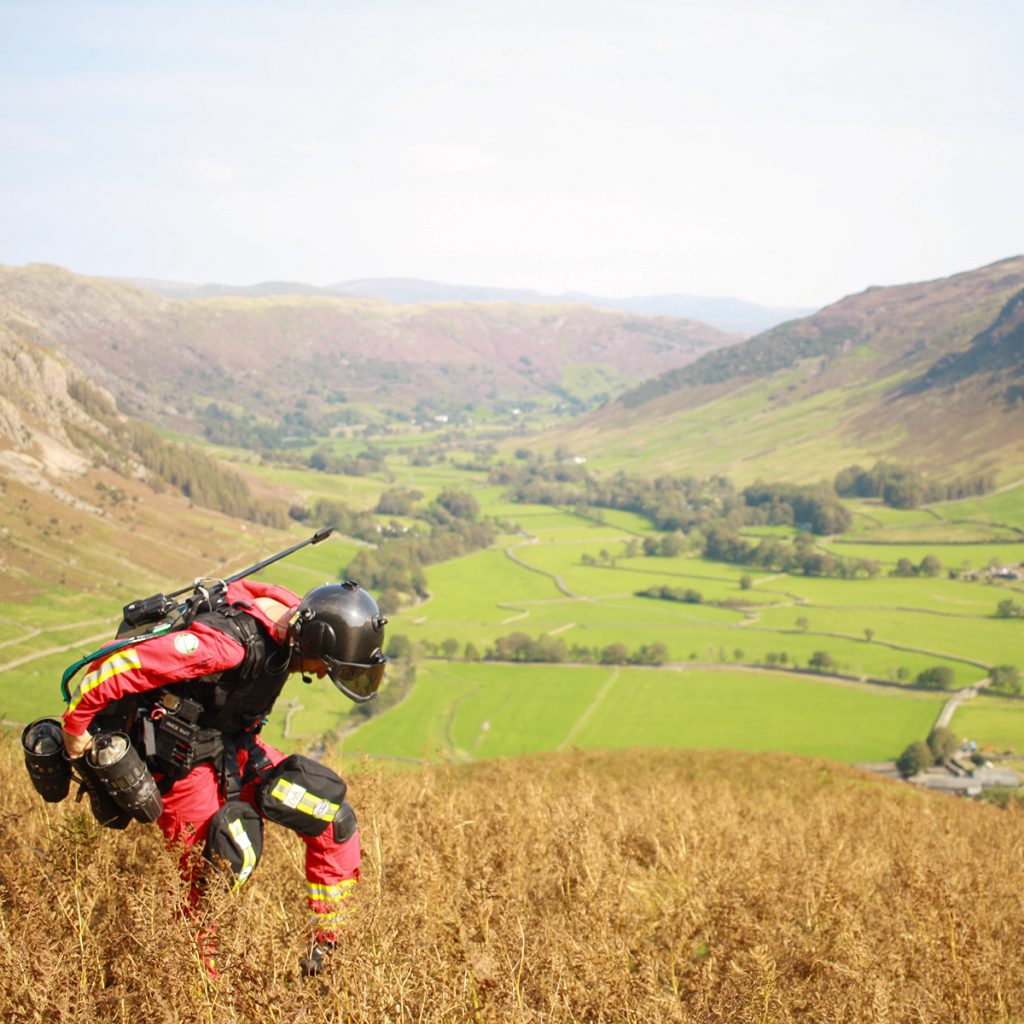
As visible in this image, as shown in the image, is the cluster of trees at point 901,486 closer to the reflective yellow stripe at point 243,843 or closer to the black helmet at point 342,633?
the black helmet at point 342,633

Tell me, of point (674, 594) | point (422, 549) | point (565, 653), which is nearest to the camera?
point (565, 653)

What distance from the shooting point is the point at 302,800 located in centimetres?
609

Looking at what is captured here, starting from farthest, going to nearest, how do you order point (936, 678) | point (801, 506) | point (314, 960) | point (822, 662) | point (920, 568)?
point (801, 506), point (920, 568), point (822, 662), point (936, 678), point (314, 960)

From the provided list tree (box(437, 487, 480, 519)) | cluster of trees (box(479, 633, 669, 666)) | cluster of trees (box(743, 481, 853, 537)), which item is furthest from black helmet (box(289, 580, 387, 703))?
cluster of trees (box(743, 481, 853, 537))

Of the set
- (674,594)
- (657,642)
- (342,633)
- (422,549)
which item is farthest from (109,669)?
(422,549)

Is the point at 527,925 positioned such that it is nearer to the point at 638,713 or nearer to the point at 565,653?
the point at 638,713

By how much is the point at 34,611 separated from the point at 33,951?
195ft

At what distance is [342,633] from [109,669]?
1.54 meters

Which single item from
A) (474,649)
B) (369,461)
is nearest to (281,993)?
(474,649)

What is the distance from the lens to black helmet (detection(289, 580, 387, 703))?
6199 mm

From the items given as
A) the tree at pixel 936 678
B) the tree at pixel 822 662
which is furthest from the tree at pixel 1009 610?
the tree at pixel 822 662

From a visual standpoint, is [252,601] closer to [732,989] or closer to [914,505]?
[732,989]

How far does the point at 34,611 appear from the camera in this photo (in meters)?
56.6

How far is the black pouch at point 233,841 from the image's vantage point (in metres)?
6.06
